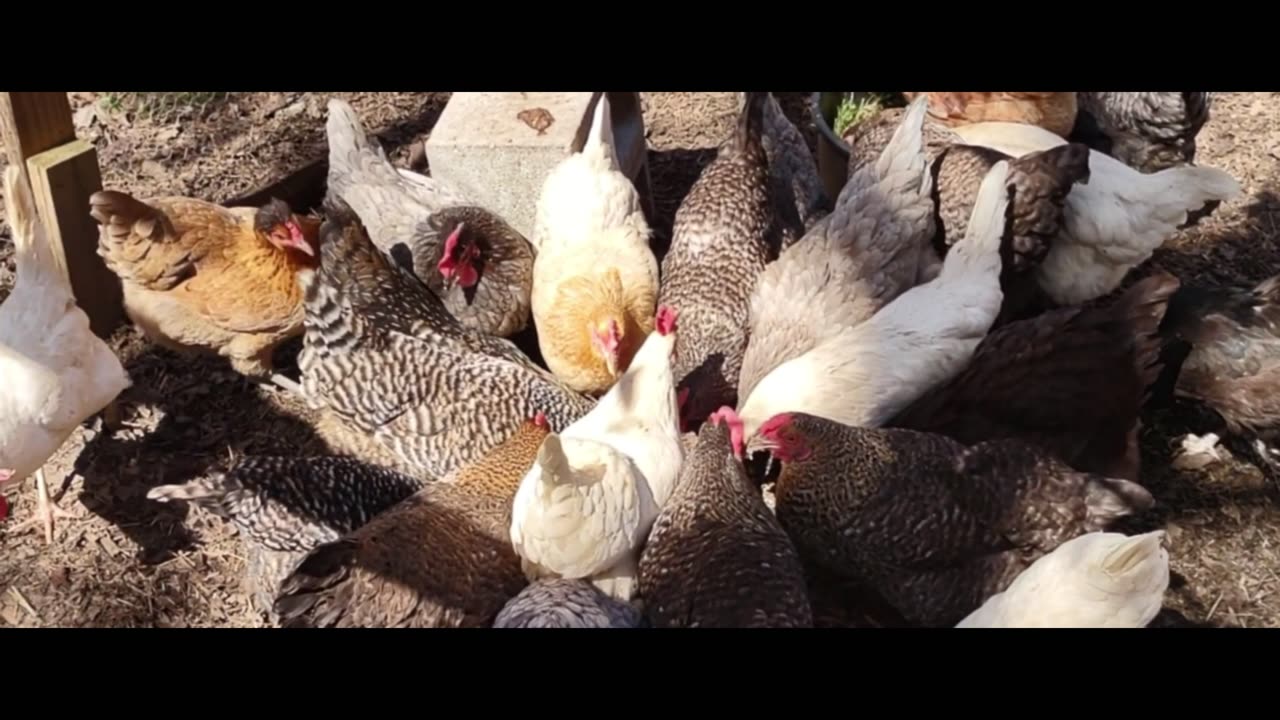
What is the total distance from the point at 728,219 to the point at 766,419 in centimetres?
84

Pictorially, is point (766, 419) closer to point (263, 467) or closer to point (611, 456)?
point (611, 456)

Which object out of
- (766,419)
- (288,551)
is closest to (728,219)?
(766,419)

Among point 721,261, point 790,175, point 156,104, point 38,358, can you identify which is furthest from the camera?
point 156,104

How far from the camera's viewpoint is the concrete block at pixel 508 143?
12.5ft

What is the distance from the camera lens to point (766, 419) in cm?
308

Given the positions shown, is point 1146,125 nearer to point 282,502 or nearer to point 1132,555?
point 1132,555

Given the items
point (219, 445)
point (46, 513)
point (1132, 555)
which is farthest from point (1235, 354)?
point (46, 513)

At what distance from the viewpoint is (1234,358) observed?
3248mm

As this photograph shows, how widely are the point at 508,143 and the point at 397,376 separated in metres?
1.04

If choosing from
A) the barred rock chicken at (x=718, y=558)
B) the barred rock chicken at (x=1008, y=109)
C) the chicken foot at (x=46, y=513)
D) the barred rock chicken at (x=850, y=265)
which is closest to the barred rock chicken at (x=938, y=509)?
the barred rock chicken at (x=718, y=558)

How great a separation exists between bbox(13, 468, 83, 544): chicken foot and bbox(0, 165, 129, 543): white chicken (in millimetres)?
328

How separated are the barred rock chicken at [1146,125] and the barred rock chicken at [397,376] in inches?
92.4
